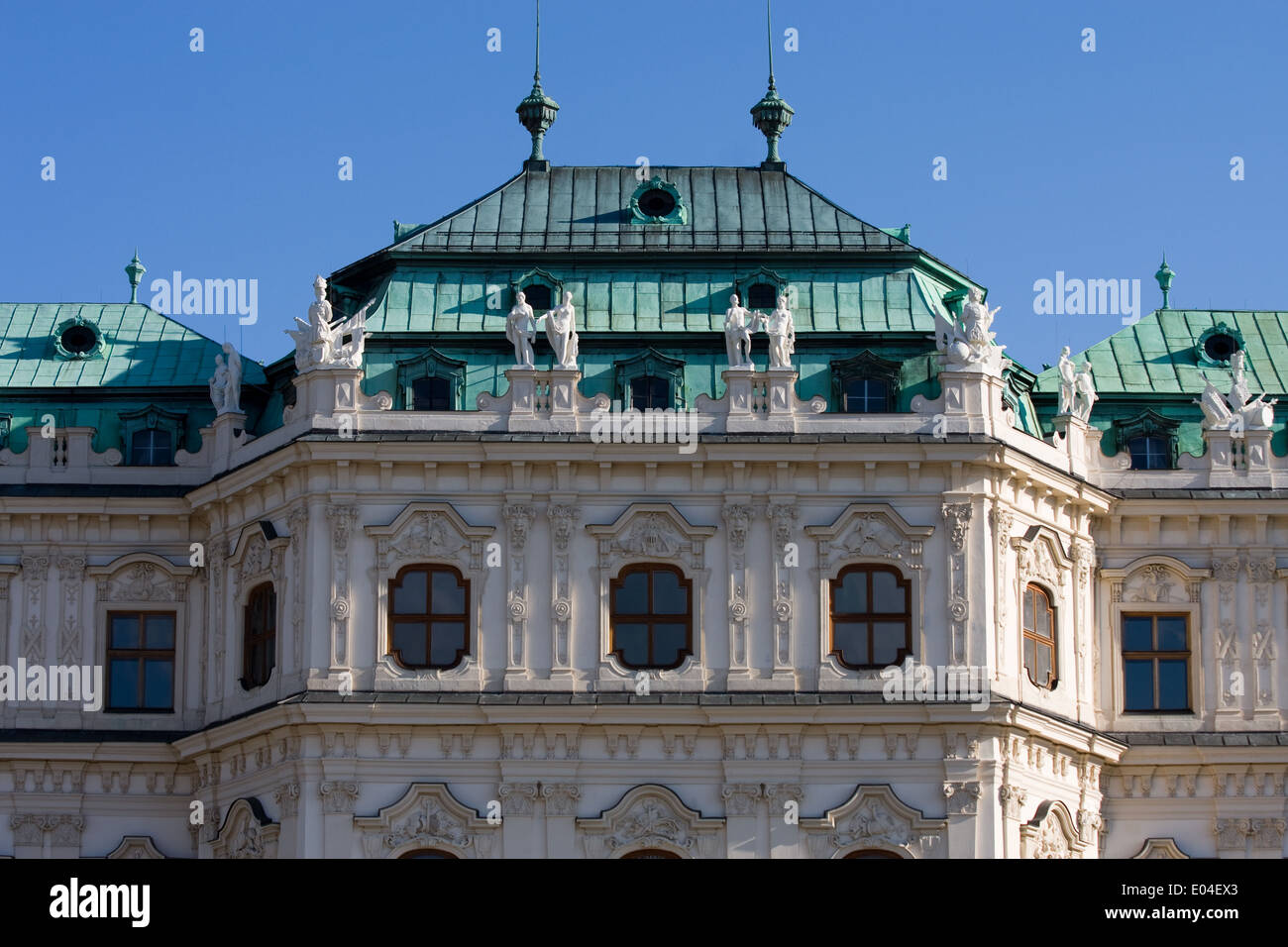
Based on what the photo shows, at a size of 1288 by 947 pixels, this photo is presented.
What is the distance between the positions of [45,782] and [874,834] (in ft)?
52.3

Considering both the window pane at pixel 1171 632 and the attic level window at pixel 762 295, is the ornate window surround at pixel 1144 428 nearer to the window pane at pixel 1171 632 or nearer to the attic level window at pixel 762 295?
the window pane at pixel 1171 632

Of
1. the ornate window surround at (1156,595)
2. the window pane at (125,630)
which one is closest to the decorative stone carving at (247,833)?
the window pane at (125,630)

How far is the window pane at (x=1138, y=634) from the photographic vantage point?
52.8 meters

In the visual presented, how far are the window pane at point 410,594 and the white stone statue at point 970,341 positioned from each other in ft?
34.6

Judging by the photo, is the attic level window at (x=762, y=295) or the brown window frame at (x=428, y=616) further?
the attic level window at (x=762, y=295)

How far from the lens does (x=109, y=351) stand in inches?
2218

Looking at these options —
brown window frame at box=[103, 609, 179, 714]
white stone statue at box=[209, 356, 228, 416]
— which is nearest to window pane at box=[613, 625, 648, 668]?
brown window frame at box=[103, 609, 179, 714]

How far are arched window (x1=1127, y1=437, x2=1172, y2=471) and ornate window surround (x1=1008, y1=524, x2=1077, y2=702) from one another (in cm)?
371

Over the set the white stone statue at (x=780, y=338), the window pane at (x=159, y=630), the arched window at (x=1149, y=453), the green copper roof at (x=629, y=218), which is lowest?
the window pane at (x=159, y=630)

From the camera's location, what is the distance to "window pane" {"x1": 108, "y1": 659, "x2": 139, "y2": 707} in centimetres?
5203

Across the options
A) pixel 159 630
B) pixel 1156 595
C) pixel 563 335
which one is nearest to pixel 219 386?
pixel 159 630

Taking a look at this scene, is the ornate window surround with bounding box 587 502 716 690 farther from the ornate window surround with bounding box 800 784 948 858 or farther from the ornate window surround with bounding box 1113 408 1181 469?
the ornate window surround with bounding box 1113 408 1181 469
